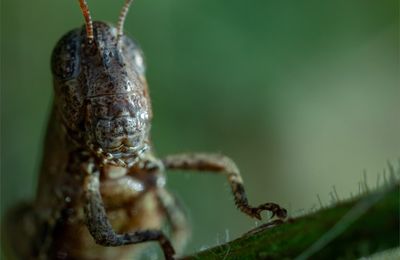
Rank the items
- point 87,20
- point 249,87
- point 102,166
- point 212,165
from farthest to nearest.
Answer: point 249,87
point 212,165
point 102,166
point 87,20

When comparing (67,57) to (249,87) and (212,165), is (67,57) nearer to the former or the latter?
(212,165)

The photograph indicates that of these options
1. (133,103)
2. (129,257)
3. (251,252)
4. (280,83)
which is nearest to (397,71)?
(280,83)

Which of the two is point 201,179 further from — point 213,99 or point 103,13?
point 103,13

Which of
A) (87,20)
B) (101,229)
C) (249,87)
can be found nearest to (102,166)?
(101,229)

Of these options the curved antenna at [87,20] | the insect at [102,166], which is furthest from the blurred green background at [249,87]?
the curved antenna at [87,20]

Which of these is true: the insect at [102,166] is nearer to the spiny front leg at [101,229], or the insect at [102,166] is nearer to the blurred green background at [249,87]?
the spiny front leg at [101,229]

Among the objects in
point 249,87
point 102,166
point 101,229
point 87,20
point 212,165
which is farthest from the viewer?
point 249,87

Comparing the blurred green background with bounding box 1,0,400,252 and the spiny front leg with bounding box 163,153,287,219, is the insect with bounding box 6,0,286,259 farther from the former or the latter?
the blurred green background with bounding box 1,0,400,252
